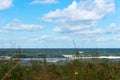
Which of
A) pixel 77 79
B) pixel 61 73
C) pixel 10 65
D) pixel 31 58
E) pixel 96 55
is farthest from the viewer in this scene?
pixel 31 58

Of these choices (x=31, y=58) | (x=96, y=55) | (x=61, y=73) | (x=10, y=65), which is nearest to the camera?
(x=10, y=65)

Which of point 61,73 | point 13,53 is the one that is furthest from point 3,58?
point 61,73

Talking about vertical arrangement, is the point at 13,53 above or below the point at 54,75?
above

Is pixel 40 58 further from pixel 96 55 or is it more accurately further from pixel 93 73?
pixel 93 73

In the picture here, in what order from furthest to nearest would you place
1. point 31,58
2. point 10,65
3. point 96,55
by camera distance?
point 31,58, point 96,55, point 10,65

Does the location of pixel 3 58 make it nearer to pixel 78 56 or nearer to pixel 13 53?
pixel 13 53

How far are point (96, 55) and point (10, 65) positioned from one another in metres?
2.37

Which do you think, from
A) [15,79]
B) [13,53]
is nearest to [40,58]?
[13,53]

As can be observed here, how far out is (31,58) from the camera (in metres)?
9.82

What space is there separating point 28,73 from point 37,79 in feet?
2.58

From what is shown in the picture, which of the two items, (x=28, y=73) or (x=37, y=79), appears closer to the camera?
(x=37, y=79)

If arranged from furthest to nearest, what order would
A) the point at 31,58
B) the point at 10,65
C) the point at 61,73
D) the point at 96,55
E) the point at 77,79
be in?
1. the point at 31,58
2. the point at 96,55
3. the point at 61,73
4. the point at 10,65
5. the point at 77,79

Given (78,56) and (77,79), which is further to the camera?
(78,56)

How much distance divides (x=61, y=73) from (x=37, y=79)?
4.54 feet
